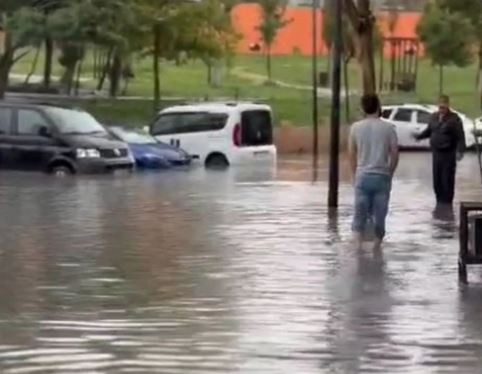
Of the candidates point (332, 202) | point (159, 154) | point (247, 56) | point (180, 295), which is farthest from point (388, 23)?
point (180, 295)

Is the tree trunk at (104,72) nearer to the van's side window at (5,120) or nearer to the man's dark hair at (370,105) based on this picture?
the van's side window at (5,120)

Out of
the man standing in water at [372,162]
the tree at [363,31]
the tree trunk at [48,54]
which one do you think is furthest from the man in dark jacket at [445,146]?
the tree trunk at [48,54]

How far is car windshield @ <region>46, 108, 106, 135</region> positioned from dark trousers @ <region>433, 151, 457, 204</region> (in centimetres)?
1008

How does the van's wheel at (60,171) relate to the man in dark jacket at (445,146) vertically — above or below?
below

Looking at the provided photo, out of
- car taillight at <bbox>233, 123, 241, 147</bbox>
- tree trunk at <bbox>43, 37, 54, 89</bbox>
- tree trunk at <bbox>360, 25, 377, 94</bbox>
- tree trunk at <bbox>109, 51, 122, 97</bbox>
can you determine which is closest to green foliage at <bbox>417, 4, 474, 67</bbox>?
tree trunk at <bbox>109, 51, 122, 97</bbox>

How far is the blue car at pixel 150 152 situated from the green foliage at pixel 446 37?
2401 cm

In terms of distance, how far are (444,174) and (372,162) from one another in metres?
7.38

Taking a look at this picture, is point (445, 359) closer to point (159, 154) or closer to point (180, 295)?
point (180, 295)

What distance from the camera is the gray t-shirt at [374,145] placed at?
16.9 m

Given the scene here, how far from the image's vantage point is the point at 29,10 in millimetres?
46844

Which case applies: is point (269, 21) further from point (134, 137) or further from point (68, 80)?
point (134, 137)

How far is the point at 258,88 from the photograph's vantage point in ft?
216

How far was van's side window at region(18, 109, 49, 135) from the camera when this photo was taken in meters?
32.1

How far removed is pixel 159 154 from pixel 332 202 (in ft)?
45.0
